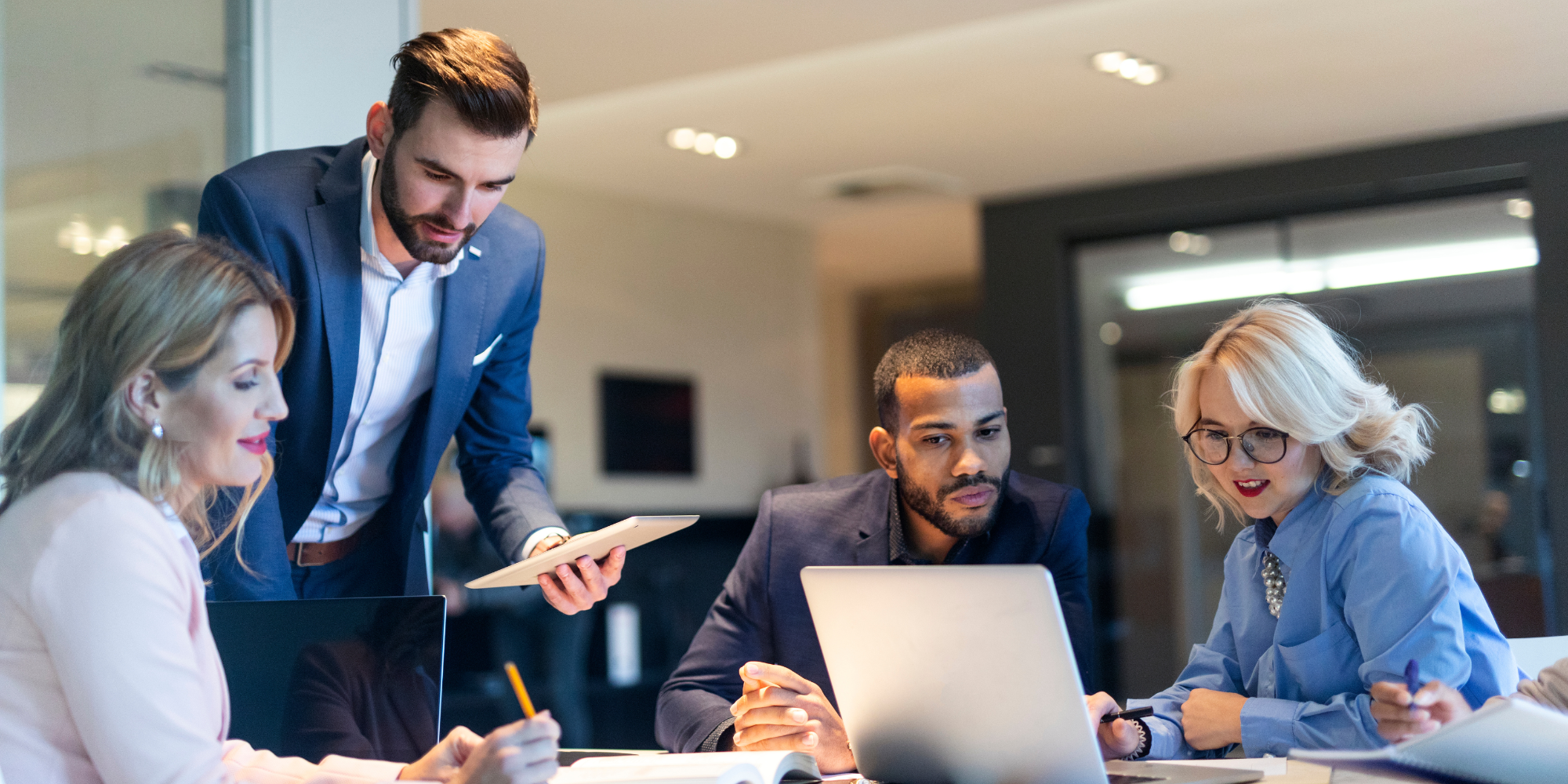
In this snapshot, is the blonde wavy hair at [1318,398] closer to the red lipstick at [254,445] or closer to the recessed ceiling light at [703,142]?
the red lipstick at [254,445]

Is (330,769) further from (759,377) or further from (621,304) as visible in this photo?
(759,377)

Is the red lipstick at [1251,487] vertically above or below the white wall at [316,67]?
below

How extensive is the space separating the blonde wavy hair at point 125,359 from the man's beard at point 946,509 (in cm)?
107

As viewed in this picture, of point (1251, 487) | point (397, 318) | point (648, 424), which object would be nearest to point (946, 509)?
point (1251, 487)

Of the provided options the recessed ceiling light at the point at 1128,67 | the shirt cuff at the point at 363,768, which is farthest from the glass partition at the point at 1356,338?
the shirt cuff at the point at 363,768

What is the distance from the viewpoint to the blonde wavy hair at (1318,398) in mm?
1757

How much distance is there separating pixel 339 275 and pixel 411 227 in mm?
147

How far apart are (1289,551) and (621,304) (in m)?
5.34

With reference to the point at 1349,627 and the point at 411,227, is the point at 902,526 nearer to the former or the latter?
the point at 1349,627

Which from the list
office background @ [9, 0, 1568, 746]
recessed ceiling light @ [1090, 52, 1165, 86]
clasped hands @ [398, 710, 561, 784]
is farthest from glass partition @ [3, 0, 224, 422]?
recessed ceiling light @ [1090, 52, 1165, 86]

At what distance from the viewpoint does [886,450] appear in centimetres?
220

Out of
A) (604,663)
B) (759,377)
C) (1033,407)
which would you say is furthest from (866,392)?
(604,663)

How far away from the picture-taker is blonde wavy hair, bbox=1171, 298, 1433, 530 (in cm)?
176

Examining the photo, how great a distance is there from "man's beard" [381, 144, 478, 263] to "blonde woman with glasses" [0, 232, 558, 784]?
1.54ft
